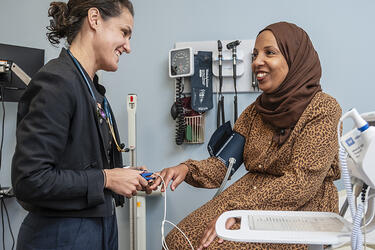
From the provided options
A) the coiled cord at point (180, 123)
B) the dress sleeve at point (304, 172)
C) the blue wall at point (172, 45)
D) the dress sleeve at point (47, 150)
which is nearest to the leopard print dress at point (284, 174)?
the dress sleeve at point (304, 172)

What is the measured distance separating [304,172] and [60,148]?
31.2 inches

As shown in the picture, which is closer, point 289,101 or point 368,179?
point 368,179

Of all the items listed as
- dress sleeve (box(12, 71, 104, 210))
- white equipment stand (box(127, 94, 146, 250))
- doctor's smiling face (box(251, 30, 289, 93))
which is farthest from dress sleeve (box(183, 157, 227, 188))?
white equipment stand (box(127, 94, 146, 250))

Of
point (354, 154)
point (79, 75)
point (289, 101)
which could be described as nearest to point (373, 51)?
point (289, 101)

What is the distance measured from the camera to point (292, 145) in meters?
1.24

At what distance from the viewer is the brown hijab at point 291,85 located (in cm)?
127

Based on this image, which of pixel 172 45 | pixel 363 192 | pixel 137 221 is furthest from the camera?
pixel 172 45

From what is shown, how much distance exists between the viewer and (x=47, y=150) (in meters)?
0.86

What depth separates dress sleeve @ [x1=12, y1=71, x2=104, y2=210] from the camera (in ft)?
2.79

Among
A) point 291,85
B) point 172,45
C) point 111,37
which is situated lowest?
point 291,85

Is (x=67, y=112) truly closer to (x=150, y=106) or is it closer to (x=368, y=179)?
(x=368, y=179)

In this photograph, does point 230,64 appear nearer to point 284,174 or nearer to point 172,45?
point 172,45

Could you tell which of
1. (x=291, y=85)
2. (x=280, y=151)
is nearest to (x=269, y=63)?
(x=291, y=85)

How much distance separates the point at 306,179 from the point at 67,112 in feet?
2.62
